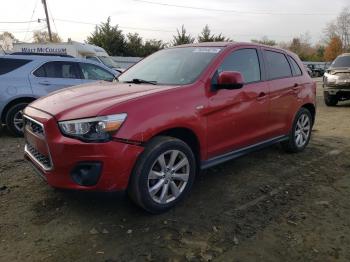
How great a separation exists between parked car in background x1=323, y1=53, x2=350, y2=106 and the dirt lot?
7.82m

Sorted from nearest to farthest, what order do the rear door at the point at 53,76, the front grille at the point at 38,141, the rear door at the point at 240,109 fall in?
the front grille at the point at 38,141 < the rear door at the point at 240,109 < the rear door at the point at 53,76

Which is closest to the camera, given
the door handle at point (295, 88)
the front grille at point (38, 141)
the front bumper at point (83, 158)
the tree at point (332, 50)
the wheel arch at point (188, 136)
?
the front bumper at point (83, 158)

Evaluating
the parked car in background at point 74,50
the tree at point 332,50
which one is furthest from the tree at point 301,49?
the parked car in background at point 74,50

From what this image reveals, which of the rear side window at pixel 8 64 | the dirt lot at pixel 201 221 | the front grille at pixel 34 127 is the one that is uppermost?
the rear side window at pixel 8 64

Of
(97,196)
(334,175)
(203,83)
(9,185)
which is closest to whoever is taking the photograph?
(97,196)

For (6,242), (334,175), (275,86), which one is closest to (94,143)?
(6,242)

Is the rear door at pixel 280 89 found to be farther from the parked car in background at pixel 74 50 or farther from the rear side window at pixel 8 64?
the parked car in background at pixel 74 50

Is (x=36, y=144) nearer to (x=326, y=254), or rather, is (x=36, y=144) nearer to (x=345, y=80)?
(x=326, y=254)

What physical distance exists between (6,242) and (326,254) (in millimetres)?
2753

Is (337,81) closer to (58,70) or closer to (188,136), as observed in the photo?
(58,70)

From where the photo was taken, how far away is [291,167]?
19.1ft

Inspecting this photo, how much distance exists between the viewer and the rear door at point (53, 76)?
8.38 m

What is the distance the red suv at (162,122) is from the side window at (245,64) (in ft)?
0.04

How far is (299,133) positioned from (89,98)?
3.73 metres
